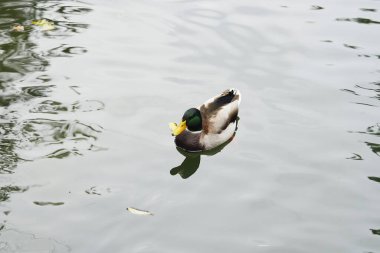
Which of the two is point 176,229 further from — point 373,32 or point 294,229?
point 373,32

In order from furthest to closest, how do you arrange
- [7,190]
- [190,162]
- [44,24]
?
[44,24] < [190,162] < [7,190]

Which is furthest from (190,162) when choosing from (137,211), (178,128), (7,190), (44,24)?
(44,24)

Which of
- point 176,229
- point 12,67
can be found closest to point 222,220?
point 176,229

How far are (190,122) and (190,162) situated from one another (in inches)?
18.3

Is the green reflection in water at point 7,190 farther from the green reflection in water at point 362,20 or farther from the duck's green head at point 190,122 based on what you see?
the green reflection in water at point 362,20

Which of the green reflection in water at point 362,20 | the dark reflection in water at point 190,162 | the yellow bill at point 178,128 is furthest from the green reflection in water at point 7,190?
the green reflection in water at point 362,20

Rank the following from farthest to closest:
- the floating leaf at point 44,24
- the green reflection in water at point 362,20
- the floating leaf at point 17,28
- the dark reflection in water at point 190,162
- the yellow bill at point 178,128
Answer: the green reflection in water at point 362,20
the floating leaf at point 44,24
the floating leaf at point 17,28
the yellow bill at point 178,128
the dark reflection in water at point 190,162

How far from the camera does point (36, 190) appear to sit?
19.6ft

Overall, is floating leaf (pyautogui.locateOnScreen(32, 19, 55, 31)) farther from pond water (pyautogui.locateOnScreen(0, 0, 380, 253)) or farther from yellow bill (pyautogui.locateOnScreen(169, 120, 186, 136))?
yellow bill (pyautogui.locateOnScreen(169, 120, 186, 136))

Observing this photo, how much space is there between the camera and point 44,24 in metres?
9.34

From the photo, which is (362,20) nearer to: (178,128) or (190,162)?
(178,128)

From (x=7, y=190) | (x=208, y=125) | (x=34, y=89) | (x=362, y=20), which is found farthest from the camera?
(x=362, y=20)

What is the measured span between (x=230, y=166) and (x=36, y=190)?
1894 mm

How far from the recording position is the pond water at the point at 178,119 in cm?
563
